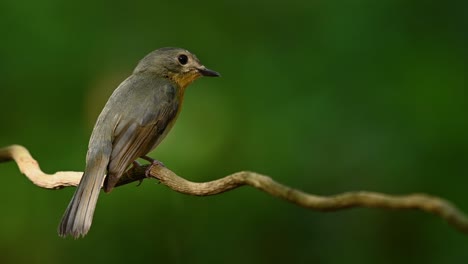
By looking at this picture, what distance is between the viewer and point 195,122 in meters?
4.80

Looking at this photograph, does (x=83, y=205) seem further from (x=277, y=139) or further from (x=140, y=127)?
→ (x=277, y=139)

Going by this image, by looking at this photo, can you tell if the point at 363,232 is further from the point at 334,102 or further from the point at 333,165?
the point at 334,102

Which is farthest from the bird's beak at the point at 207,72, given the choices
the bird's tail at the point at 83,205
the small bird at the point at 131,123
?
the bird's tail at the point at 83,205

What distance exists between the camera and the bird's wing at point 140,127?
3240 millimetres

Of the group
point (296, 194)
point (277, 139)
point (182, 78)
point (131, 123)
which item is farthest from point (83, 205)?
point (277, 139)

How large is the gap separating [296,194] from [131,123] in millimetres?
1824

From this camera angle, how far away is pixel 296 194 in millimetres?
1764

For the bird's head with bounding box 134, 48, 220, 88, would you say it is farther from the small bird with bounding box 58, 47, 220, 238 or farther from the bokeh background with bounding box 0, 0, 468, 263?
the bokeh background with bounding box 0, 0, 468, 263

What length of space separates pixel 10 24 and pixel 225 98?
1.60 meters

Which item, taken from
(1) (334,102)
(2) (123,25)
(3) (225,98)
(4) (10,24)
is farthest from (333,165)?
(4) (10,24)

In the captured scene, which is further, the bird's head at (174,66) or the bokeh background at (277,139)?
the bokeh background at (277,139)

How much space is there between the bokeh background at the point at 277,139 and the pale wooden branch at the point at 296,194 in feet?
5.09

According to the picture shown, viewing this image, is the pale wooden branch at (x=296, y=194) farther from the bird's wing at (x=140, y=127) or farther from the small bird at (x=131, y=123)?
the bird's wing at (x=140, y=127)

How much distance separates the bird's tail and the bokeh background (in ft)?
4.25
